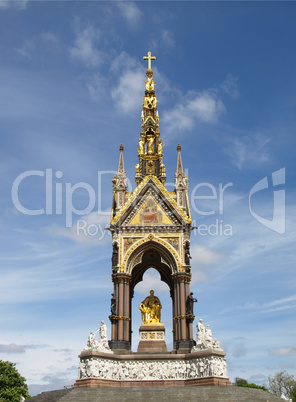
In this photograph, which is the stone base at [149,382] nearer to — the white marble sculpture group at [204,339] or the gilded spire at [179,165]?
the white marble sculpture group at [204,339]

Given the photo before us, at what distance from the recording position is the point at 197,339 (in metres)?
26.8

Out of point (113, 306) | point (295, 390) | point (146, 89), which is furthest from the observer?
point (295, 390)

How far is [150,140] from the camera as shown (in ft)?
115

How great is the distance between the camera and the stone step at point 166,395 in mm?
21484

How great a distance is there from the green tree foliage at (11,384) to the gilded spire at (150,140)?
20228 millimetres

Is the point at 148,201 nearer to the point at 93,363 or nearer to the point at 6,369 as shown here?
the point at 93,363

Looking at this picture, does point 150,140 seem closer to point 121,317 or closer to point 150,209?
point 150,209

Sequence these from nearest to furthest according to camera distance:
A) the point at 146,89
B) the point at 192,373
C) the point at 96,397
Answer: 1. the point at 96,397
2. the point at 192,373
3. the point at 146,89

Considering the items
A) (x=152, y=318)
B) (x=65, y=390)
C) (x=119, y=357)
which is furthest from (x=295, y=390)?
(x=65, y=390)

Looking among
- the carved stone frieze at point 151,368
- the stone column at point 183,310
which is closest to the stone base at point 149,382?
the carved stone frieze at point 151,368

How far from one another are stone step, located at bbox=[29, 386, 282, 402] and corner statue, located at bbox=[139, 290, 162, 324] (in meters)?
7.41

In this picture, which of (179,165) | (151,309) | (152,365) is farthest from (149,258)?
(152,365)

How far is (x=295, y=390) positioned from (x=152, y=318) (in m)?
25.3

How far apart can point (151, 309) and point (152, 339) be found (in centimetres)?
211
